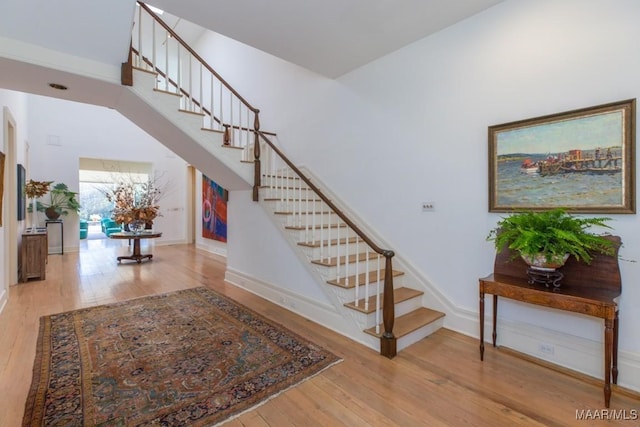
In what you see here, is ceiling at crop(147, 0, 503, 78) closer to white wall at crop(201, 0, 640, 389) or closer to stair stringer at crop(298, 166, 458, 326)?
white wall at crop(201, 0, 640, 389)

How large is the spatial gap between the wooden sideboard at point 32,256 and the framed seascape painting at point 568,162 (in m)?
6.45

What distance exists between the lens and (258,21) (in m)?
2.74

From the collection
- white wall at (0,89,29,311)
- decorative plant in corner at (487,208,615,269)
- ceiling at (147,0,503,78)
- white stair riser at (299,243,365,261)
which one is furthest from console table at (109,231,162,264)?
decorative plant in corner at (487,208,615,269)

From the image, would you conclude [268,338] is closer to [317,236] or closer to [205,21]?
[317,236]

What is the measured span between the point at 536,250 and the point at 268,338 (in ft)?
7.79

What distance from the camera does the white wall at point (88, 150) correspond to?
7.21 m

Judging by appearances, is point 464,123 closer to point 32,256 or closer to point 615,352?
point 615,352

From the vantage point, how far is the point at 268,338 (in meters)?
2.83

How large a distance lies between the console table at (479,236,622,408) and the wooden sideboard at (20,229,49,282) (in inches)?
247

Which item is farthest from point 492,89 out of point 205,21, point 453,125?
point 205,21

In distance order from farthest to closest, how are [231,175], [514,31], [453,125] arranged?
[231,175] → [453,125] → [514,31]

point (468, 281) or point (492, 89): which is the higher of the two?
point (492, 89)

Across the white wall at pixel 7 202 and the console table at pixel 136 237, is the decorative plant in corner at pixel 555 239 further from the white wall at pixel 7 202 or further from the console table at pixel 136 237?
the console table at pixel 136 237

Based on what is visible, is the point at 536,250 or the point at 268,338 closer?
the point at 536,250
